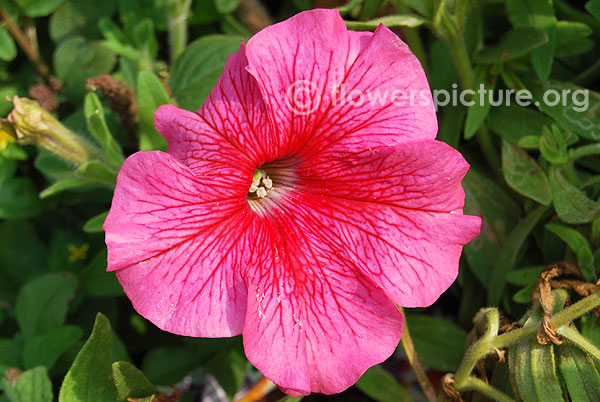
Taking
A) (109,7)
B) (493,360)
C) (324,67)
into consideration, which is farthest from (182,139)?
(109,7)

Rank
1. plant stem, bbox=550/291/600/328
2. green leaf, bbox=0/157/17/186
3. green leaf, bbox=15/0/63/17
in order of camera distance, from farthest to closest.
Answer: green leaf, bbox=15/0/63/17 < green leaf, bbox=0/157/17/186 < plant stem, bbox=550/291/600/328

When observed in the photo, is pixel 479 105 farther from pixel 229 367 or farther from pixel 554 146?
pixel 229 367

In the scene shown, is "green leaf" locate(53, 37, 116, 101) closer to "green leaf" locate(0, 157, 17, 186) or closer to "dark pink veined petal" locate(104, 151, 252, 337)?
→ "green leaf" locate(0, 157, 17, 186)

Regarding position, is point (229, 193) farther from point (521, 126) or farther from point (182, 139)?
point (521, 126)


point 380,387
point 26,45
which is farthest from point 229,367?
point 26,45

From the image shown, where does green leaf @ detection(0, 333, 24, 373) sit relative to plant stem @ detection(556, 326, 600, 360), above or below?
below

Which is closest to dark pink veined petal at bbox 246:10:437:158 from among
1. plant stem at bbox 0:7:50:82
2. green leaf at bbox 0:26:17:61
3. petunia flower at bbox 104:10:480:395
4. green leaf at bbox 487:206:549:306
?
petunia flower at bbox 104:10:480:395

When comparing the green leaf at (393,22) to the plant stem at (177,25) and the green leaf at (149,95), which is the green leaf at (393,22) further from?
the plant stem at (177,25)
